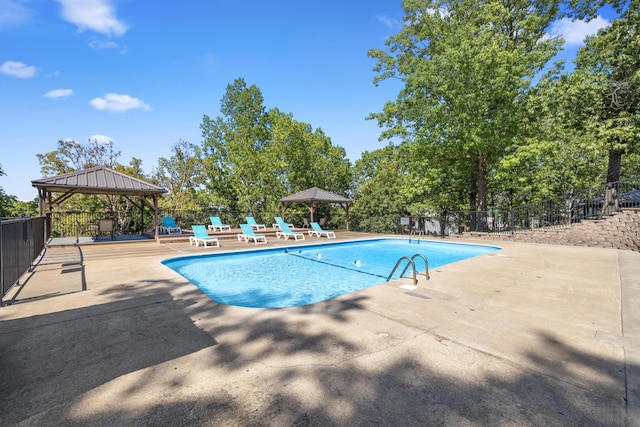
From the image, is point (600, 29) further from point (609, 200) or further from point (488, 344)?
point (488, 344)

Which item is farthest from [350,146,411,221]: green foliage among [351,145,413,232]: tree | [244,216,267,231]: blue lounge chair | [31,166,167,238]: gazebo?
[31,166,167,238]: gazebo

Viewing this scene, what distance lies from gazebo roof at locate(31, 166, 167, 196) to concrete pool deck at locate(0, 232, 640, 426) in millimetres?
8248

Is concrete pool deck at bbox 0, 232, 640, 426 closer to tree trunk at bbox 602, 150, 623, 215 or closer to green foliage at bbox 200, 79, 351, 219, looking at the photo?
tree trunk at bbox 602, 150, 623, 215

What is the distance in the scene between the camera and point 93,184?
11477 mm

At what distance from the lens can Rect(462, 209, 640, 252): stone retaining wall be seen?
10.6m

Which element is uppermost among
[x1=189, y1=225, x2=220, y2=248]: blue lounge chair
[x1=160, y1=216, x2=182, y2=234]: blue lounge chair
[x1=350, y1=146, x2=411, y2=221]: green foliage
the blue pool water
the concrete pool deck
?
[x1=350, y1=146, x2=411, y2=221]: green foliage

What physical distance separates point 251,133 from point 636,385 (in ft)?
90.4

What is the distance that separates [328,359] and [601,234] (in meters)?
14.3

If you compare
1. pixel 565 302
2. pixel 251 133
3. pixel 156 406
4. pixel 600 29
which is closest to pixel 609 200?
pixel 600 29

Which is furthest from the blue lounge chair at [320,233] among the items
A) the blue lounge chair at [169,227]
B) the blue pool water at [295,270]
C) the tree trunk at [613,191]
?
the tree trunk at [613,191]

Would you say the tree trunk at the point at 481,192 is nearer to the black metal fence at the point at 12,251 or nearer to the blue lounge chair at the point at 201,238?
the blue lounge chair at the point at 201,238

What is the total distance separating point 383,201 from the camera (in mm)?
22453

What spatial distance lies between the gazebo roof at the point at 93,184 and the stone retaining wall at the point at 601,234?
1732cm

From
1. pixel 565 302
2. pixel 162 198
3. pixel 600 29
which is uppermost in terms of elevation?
pixel 600 29
